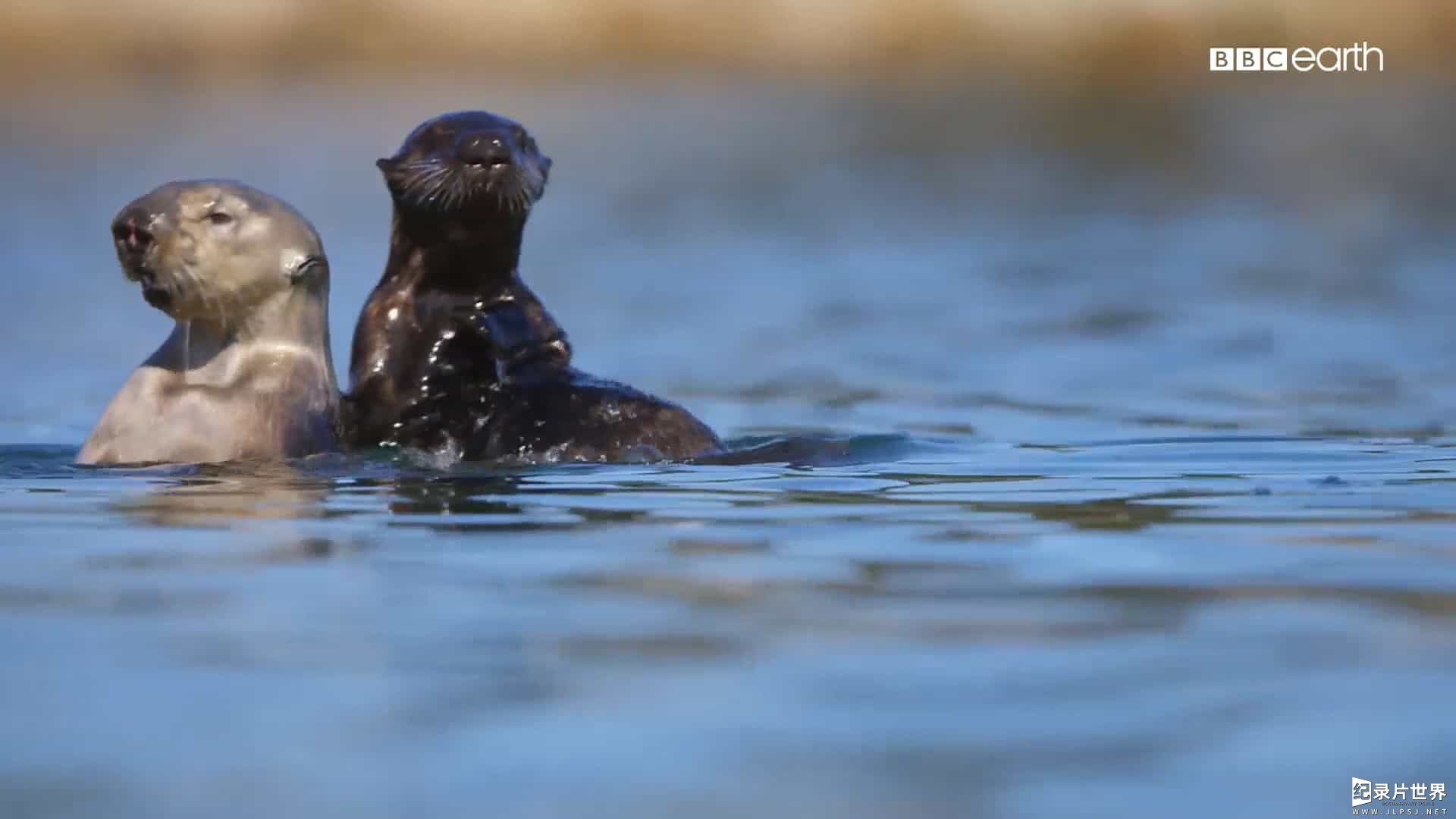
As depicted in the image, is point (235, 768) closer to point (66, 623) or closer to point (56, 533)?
point (66, 623)

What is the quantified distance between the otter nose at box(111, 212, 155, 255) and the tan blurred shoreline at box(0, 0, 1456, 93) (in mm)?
21135

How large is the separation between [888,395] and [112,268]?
10802mm

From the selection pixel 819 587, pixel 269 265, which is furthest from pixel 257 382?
pixel 819 587

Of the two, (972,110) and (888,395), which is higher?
(972,110)

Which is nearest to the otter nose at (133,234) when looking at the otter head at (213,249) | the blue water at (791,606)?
the otter head at (213,249)

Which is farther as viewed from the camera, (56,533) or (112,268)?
(112,268)

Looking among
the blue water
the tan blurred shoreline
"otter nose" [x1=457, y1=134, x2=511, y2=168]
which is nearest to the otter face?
"otter nose" [x1=457, y1=134, x2=511, y2=168]

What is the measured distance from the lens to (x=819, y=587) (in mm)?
4074

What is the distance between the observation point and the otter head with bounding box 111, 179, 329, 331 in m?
6.48

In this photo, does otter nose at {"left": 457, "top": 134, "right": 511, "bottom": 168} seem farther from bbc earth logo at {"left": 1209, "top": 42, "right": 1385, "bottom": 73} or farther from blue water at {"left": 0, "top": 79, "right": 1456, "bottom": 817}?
bbc earth logo at {"left": 1209, "top": 42, "right": 1385, "bottom": 73}

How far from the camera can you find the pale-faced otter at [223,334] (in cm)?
652

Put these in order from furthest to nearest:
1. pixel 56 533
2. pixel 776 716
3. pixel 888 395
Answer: pixel 888 395 < pixel 56 533 < pixel 776 716

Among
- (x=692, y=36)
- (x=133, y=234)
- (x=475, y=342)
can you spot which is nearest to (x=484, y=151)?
(x=475, y=342)

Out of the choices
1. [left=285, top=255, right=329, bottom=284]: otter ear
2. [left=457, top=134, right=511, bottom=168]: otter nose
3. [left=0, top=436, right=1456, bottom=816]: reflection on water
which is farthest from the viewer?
[left=457, top=134, right=511, bottom=168]: otter nose
